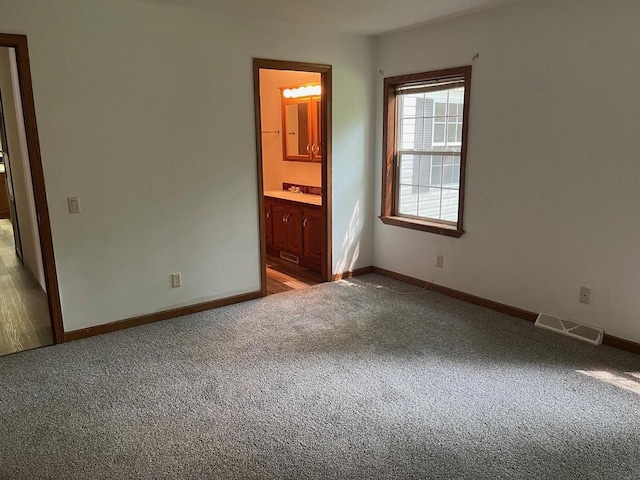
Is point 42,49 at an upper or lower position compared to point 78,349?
upper

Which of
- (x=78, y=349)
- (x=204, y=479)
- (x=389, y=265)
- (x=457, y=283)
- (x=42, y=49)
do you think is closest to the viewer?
(x=204, y=479)

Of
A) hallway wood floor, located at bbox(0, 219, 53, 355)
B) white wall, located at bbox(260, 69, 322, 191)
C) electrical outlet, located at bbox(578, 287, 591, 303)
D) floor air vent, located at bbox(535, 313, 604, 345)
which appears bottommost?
hallway wood floor, located at bbox(0, 219, 53, 355)

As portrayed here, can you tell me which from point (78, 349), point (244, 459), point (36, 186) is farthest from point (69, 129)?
point (244, 459)

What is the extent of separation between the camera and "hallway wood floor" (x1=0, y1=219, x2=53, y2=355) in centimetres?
359

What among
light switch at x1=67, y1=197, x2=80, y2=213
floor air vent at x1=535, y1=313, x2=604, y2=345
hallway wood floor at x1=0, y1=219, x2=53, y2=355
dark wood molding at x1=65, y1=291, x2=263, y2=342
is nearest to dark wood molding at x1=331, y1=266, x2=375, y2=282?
dark wood molding at x1=65, y1=291, x2=263, y2=342

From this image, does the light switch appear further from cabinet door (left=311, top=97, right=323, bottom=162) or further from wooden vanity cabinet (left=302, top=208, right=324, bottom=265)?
cabinet door (left=311, top=97, right=323, bottom=162)

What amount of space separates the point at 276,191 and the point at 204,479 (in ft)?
14.8

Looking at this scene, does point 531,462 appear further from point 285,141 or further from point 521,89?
point 285,141

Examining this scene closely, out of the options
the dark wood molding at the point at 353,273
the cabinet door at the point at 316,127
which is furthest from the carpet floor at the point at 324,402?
the cabinet door at the point at 316,127

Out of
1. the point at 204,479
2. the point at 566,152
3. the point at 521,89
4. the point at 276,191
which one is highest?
the point at 521,89

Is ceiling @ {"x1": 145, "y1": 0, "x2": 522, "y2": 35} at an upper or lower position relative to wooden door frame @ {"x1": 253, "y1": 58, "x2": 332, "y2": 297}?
upper

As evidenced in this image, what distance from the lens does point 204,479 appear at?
6.95 feet

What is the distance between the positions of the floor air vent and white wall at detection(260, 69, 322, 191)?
10.1ft

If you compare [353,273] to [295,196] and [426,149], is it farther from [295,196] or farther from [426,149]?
[426,149]
